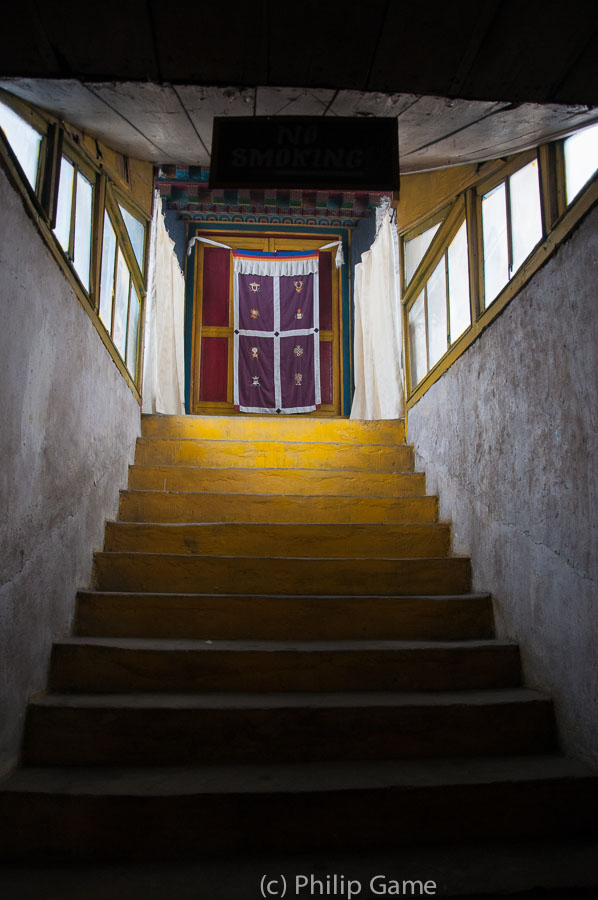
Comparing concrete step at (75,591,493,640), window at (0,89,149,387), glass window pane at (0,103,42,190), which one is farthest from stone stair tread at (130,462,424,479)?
glass window pane at (0,103,42,190)

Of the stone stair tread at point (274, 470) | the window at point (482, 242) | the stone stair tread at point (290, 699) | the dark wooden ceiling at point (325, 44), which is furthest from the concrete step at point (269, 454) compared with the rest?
the dark wooden ceiling at point (325, 44)

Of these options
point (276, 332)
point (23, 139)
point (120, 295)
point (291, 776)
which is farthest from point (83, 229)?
point (276, 332)

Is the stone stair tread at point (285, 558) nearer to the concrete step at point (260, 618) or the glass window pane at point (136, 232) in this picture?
the concrete step at point (260, 618)

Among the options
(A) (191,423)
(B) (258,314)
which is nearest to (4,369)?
(A) (191,423)

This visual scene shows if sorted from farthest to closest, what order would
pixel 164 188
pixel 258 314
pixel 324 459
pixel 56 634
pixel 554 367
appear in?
pixel 258 314 < pixel 164 188 < pixel 324 459 < pixel 56 634 < pixel 554 367

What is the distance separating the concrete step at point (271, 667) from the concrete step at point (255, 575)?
1.49ft

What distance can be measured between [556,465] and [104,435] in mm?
2239

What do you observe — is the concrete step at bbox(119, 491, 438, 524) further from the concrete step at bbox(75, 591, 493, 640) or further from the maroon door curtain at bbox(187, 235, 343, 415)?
the maroon door curtain at bbox(187, 235, 343, 415)

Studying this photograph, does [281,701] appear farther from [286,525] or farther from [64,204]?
[64,204]

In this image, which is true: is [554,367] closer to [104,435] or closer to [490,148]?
[490,148]

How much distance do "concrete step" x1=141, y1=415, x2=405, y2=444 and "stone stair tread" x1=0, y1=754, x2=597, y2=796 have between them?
2610 mm

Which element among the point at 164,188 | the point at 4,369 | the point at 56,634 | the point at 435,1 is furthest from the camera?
the point at 164,188

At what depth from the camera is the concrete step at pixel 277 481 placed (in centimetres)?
379

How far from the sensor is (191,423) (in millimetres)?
4391
